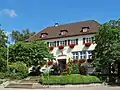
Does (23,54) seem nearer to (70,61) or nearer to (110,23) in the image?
(70,61)

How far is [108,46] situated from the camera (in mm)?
45750

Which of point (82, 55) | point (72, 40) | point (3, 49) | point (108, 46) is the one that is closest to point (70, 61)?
point (82, 55)

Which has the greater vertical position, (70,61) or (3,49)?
(3,49)

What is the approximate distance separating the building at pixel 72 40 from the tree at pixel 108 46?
815 cm

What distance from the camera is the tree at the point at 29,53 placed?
53531mm

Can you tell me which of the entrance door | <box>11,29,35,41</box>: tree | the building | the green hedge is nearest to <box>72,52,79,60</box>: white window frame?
the building

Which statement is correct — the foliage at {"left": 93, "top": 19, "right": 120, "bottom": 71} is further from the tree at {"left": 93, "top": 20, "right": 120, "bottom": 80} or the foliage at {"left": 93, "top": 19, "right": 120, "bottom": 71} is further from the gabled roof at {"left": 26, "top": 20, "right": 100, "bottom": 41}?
the gabled roof at {"left": 26, "top": 20, "right": 100, "bottom": 41}

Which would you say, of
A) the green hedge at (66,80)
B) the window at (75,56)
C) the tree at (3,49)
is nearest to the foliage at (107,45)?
the green hedge at (66,80)

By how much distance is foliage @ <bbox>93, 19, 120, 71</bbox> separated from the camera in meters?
44.3

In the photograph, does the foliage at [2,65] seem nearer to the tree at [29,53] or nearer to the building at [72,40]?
the tree at [29,53]

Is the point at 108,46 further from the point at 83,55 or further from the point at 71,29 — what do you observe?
the point at 71,29

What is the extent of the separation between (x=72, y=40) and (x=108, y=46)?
14093mm

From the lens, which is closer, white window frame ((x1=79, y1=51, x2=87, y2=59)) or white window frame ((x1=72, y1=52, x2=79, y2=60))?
white window frame ((x1=79, y1=51, x2=87, y2=59))

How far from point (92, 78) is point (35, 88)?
8.54m
